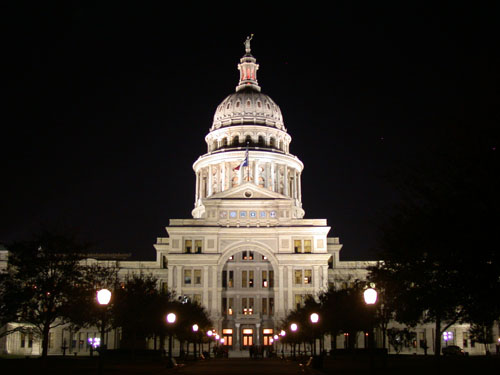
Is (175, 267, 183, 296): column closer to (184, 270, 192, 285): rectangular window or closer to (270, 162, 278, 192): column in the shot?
(184, 270, 192, 285): rectangular window

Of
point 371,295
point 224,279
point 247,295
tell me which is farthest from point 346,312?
point 224,279

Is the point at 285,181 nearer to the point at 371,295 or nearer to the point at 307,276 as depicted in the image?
the point at 307,276

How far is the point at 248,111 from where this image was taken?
153000 mm

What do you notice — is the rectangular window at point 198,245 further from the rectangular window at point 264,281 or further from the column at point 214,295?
the rectangular window at point 264,281

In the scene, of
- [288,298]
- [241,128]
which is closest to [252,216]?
[288,298]

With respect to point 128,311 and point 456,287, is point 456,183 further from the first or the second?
point 128,311

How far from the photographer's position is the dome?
498ft

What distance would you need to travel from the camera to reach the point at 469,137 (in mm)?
22594

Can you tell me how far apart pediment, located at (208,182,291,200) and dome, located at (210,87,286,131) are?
3737cm

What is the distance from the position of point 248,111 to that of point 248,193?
4172 cm

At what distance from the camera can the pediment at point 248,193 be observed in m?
Answer: 115

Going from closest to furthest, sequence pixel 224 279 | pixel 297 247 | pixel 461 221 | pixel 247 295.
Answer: pixel 461 221, pixel 247 295, pixel 297 247, pixel 224 279

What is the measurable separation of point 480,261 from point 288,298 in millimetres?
85917

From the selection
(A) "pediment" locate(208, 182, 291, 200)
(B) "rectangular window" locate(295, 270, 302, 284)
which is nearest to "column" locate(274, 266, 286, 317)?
(B) "rectangular window" locate(295, 270, 302, 284)
